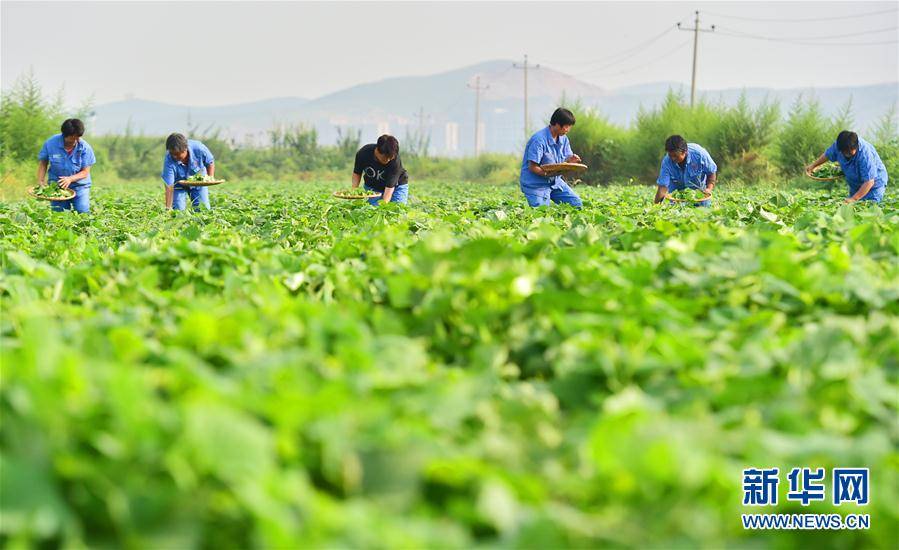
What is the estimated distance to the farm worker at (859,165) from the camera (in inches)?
351

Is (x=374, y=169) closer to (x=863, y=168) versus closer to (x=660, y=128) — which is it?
(x=863, y=168)

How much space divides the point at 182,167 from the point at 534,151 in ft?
13.6

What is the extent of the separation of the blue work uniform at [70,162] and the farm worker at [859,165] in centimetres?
834

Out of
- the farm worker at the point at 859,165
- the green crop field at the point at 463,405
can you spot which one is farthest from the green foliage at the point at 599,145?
the green crop field at the point at 463,405

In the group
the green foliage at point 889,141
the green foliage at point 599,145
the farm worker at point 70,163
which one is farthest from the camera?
the green foliage at point 599,145

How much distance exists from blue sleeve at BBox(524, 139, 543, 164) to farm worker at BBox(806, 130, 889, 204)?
9.68 ft

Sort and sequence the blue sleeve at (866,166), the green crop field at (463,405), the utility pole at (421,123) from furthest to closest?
1. the utility pole at (421,123)
2. the blue sleeve at (866,166)
3. the green crop field at (463,405)

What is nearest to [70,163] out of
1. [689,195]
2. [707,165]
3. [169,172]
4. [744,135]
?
[169,172]

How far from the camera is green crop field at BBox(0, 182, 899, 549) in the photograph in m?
1.30

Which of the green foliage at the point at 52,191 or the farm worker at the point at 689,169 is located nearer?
the green foliage at the point at 52,191

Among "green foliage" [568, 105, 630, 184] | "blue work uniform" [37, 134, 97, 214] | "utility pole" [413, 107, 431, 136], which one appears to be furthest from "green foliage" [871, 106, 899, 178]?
"utility pole" [413, 107, 431, 136]

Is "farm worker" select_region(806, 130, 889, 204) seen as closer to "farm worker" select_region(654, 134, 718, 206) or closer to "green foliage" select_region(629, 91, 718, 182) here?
"farm worker" select_region(654, 134, 718, 206)

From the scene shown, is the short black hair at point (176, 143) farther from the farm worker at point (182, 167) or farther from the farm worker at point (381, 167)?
the farm worker at point (381, 167)

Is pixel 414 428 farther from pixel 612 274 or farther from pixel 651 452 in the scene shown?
pixel 612 274
